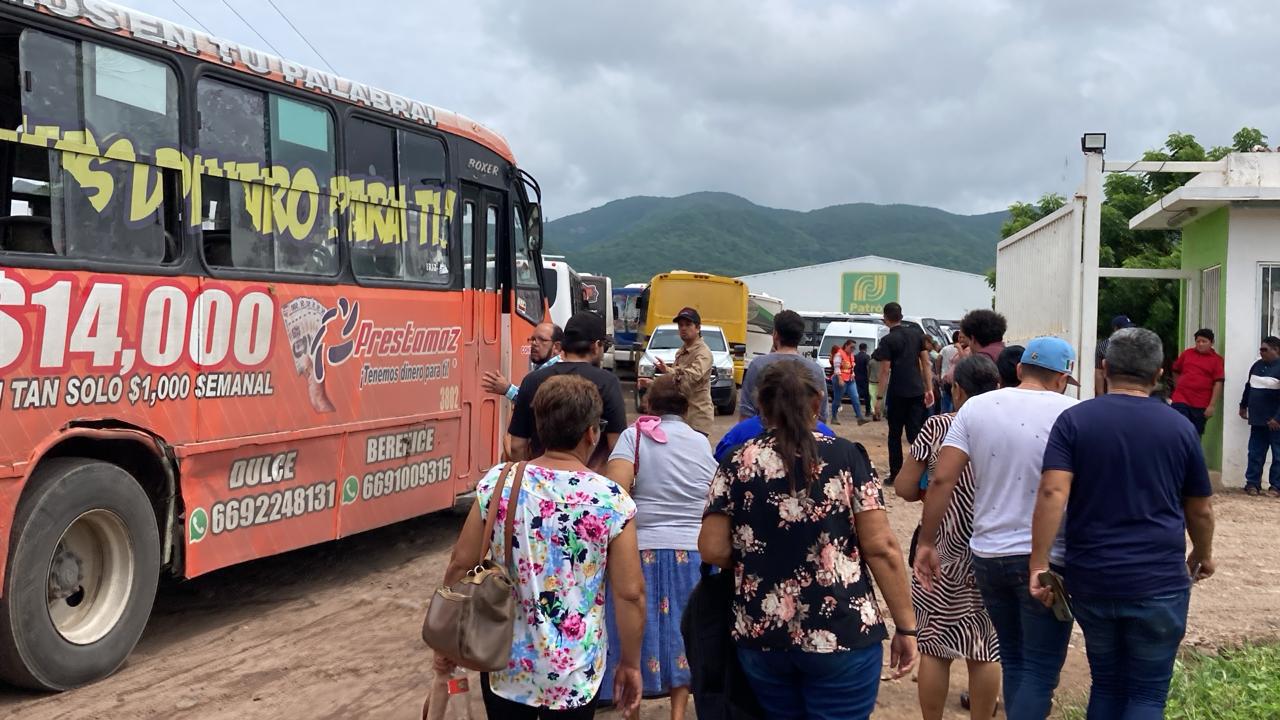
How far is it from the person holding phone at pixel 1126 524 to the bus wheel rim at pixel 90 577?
15.0ft

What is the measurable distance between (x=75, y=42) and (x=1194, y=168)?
12181 millimetres

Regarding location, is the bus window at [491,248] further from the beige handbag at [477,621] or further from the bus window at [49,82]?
the beige handbag at [477,621]

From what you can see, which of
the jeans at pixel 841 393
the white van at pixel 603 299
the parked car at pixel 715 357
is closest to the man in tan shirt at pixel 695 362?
the parked car at pixel 715 357

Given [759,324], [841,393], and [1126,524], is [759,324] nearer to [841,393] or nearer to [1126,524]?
[841,393]

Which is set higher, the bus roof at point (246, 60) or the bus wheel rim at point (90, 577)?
the bus roof at point (246, 60)

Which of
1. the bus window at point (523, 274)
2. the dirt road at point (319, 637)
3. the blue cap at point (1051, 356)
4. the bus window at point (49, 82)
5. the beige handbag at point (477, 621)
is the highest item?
the bus window at point (49, 82)

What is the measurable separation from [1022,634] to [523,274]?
6934 millimetres

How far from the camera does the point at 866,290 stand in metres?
71.8

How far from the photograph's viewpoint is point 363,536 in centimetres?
1001

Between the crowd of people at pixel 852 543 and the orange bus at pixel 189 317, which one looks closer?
the crowd of people at pixel 852 543

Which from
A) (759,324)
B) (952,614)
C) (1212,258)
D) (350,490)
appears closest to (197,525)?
(350,490)

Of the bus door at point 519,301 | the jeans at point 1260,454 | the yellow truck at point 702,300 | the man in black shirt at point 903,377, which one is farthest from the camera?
the yellow truck at point 702,300

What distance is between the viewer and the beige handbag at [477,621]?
3.25m

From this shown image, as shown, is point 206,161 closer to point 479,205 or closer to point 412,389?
point 412,389
